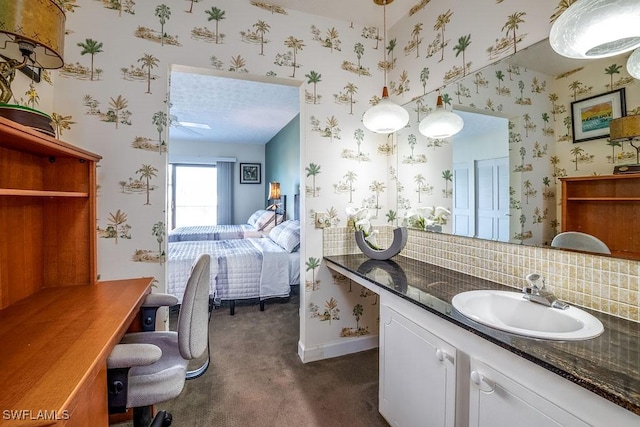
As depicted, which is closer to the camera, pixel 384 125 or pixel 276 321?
pixel 384 125

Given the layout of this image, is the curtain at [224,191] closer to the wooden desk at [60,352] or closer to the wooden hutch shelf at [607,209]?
the wooden desk at [60,352]

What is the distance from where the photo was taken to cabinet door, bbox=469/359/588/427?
78cm

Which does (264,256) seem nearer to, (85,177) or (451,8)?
(85,177)

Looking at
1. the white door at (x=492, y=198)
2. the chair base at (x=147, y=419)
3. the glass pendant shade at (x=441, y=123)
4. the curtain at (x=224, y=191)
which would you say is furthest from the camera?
the curtain at (x=224, y=191)

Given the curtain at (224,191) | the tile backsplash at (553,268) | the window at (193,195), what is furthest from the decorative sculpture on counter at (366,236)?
the window at (193,195)

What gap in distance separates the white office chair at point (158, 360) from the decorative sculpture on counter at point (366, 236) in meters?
1.12

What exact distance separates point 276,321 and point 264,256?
2.26ft

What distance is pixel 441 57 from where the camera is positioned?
73.4 inches

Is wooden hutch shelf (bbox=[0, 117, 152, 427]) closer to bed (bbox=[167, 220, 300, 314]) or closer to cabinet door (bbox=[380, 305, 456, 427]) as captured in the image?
cabinet door (bbox=[380, 305, 456, 427])

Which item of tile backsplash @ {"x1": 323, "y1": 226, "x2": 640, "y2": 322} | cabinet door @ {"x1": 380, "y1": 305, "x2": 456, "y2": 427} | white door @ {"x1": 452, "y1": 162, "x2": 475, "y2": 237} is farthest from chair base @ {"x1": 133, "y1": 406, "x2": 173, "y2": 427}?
white door @ {"x1": 452, "y1": 162, "x2": 475, "y2": 237}

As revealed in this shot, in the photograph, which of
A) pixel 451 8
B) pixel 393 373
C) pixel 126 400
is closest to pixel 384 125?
pixel 451 8

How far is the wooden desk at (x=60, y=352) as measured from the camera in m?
0.67

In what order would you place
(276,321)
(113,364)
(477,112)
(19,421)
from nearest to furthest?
(19,421)
(113,364)
(477,112)
(276,321)

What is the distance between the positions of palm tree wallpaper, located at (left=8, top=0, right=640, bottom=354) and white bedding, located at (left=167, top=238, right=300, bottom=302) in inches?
41.4
